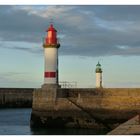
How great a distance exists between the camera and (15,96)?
33625mm

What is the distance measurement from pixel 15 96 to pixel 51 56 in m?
19.7

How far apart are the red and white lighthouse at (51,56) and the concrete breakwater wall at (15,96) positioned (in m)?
19.2

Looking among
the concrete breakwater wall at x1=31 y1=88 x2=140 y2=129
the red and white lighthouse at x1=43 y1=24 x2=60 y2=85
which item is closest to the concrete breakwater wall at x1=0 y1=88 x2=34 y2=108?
the red and white lighthouse at x1=43 y1=24 x2=60 y2=85

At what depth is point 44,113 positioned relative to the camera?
45.9 ft

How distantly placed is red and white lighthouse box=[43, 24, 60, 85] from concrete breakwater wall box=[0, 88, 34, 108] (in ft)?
63.1

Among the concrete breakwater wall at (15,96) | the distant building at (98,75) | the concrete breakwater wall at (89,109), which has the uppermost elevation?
the distant building at (98,75)

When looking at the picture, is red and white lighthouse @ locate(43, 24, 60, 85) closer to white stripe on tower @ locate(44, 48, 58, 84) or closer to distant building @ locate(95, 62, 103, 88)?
white stripe on tower @ locate(44, 48, 58, 84)

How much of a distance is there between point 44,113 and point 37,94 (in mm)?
614

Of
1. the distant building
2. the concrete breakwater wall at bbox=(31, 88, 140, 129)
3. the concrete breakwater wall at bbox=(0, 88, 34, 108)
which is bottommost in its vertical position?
the concrete breakwater wall at bbox=(0, 88, 34, 108)

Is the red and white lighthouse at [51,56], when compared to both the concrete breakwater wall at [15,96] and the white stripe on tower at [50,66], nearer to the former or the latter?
the white stripe on tower at [50,66]

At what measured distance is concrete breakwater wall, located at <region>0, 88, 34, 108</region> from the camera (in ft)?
110

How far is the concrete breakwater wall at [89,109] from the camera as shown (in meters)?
13.6

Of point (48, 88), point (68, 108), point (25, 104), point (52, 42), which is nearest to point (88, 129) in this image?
point (68, 108)

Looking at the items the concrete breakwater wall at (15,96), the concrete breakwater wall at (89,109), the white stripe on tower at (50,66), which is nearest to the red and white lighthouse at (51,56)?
the white stripe on tower at (50,66)
